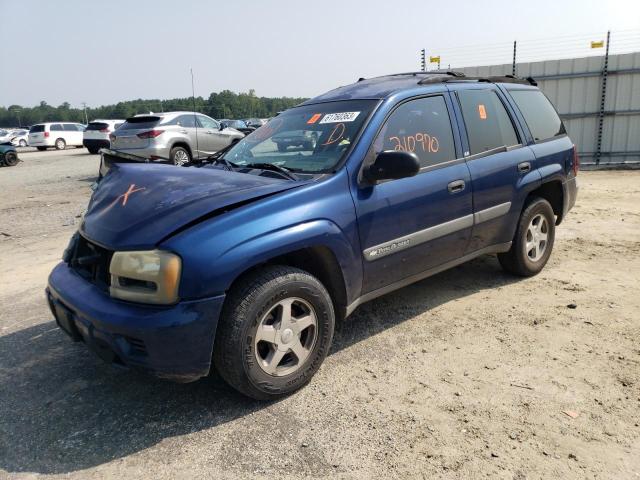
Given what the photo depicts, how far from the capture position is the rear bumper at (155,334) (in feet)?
8.12

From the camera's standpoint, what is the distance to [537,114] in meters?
4.88

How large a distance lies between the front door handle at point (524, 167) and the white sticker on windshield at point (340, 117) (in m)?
1.72

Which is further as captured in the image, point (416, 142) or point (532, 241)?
point (532, 241)

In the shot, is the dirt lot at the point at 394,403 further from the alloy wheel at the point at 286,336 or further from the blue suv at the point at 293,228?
the blue suv at the point at 293,228

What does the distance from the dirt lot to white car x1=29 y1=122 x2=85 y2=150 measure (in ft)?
94.5

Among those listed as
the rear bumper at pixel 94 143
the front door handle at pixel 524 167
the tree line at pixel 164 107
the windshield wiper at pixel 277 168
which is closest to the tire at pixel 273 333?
the windshield wiper at pixel 277 168

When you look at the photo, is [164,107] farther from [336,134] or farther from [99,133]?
[336,134]

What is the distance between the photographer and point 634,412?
270cm

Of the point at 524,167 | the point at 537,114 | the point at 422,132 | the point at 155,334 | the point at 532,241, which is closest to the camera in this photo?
the point at 155,334

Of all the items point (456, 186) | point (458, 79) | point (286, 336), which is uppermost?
point (458, 79)

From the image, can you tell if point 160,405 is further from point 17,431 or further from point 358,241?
point 358,241

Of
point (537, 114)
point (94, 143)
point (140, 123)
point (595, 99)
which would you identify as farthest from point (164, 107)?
→ point (537, 114)

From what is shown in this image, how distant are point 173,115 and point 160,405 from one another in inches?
433

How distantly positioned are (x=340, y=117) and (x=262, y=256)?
1399mm
